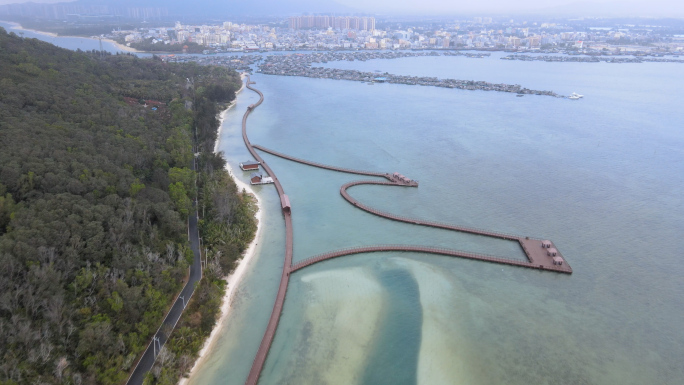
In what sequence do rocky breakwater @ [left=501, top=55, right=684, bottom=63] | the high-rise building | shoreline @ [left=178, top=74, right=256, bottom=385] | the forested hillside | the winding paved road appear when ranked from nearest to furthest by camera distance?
1. the forested hillside
2. the winding paved road
3. shoreline @ [left=178, top=74, right=256, bottom=385]
4. rocky breakwater @ [left=501, top=55, right=684, bottom=63]
5. the high-rise building

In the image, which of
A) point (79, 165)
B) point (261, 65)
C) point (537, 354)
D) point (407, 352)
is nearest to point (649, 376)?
point (537, 354)

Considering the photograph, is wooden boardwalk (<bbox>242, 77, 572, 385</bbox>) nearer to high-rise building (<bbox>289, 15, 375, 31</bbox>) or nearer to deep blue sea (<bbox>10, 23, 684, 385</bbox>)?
deep blue sea (<bbox>10, 23, 684, 385</bbox>)

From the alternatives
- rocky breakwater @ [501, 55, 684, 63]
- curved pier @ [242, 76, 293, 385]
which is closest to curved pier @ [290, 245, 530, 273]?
curved pier @ [242, 76, 293, 385]

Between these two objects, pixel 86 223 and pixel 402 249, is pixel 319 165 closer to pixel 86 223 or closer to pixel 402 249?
pixel 402 249

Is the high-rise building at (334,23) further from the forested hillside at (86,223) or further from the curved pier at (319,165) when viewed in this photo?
the forested hillside at (86,223)

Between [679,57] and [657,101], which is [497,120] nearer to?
[657,101]

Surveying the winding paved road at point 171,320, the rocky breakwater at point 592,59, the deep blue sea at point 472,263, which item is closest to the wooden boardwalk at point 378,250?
the deep blue sea at point 472,263
